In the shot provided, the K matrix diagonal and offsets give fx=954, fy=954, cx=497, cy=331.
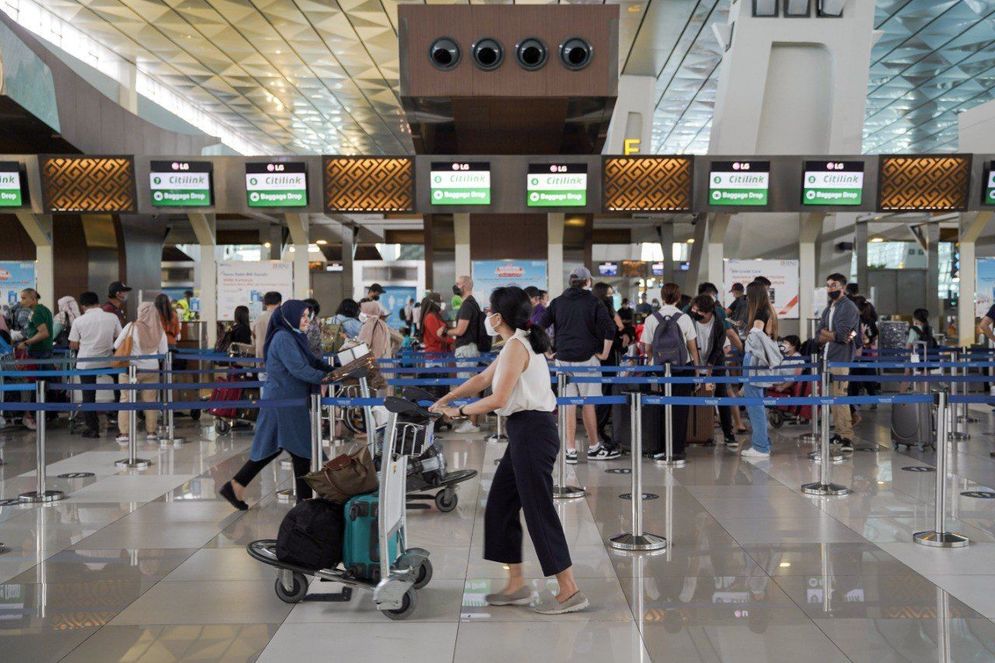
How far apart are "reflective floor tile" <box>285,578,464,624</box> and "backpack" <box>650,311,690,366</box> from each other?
4.74 metres

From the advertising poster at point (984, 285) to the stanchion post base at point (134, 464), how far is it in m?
12.7

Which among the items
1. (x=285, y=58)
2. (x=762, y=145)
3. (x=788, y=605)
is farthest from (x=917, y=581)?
(x=285, y=58)

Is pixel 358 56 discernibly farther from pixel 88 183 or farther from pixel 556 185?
pixel 556 185

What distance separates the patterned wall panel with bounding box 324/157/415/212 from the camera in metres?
13.2

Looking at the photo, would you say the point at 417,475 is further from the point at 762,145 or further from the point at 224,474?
the point at 762,145

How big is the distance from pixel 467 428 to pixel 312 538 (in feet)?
23.1

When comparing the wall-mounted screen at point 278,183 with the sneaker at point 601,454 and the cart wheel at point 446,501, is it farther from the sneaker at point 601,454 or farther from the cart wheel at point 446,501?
the cart wheel at point 446,501

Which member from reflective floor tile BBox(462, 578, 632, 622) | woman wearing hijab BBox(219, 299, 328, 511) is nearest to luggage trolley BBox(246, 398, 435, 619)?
reflective floor tile BBox(462, 578, 632, 622)

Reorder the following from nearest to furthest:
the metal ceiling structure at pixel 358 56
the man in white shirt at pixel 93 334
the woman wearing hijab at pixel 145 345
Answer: the woman wearing hijab at pixel 145 345
the man in white shirt at pixel 93 334
the metal ceiling structure at pixel 358 56

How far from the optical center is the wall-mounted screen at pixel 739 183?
13.2 metres

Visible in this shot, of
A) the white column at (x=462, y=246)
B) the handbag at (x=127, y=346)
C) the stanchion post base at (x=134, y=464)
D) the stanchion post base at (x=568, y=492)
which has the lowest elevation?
the stanchion post base at (x=134, y=464)

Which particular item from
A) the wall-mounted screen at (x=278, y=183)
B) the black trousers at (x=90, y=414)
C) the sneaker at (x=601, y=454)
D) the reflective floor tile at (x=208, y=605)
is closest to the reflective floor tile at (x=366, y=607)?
the reflective floor tile at (x=208, y=605)

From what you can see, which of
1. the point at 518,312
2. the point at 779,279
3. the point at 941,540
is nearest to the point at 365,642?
the point at 518,312

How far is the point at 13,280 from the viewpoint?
14.5 meters
